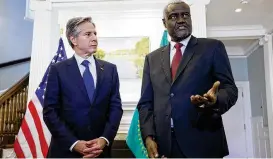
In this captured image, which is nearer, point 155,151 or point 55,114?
point 155,151

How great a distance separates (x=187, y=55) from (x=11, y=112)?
2.95 metres

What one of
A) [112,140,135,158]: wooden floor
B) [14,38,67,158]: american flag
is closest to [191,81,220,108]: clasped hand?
[14,38,67,158]: american flag

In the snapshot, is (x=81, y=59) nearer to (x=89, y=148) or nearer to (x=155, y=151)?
(x=89, y=148)

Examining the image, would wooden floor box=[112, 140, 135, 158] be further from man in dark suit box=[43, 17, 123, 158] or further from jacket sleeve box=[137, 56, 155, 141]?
jacket sleeve box=[137, 56, 155, 141]

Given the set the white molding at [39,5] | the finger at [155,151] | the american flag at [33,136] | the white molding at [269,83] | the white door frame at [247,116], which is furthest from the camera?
the white door frame at [247,116]

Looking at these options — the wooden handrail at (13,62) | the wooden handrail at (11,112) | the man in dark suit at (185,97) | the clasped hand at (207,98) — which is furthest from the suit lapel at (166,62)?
the wooden handrail at (13,62)

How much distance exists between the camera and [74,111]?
5.19 ft

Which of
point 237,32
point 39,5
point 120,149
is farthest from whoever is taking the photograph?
point 237,32

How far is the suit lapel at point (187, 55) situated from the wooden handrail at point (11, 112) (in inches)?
108

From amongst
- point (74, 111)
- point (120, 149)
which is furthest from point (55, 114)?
point (120, 149)

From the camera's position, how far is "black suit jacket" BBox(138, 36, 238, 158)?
133 centimetres

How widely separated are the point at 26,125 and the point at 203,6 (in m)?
2.57

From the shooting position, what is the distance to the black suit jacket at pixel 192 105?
52.6 inches

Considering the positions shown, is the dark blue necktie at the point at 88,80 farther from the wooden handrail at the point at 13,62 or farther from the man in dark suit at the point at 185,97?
the wooden handrail at the point at 13,62
